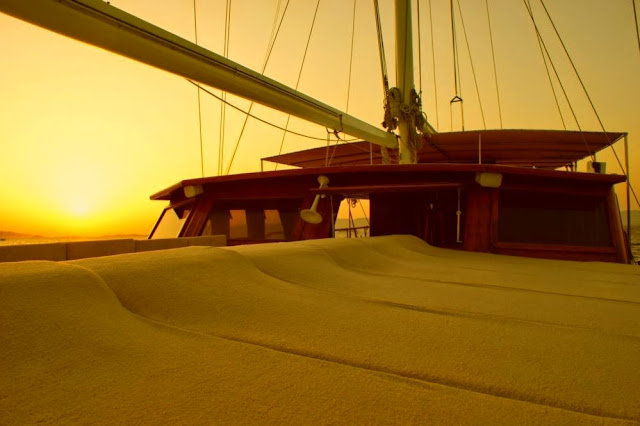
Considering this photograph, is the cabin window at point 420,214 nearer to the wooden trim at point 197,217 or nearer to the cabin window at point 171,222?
the wooden trim at point 197,217

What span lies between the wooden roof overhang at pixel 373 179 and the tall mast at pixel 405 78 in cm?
196

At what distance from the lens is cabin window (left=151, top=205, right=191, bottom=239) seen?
7422 millimetres

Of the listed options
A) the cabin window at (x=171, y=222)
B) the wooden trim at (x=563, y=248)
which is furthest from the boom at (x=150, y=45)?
the cabin window at (x=171, y=222)

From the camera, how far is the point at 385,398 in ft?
2.34

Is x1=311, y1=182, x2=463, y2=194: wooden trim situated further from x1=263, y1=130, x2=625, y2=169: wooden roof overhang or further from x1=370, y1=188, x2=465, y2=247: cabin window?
x1=263, y1=130, x2=625, y2=169: wooden roof overhang

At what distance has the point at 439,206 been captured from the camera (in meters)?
5.93

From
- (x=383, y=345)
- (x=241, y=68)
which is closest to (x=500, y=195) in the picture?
(x=241, y=68)

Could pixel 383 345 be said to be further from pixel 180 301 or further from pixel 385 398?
pixel 180 301

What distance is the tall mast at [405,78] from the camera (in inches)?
289

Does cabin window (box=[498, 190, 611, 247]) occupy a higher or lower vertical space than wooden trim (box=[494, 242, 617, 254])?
higher

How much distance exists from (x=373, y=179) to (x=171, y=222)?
4514mm

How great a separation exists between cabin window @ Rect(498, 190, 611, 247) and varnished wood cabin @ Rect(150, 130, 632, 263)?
0.01 m

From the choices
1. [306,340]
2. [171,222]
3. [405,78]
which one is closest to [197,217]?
[171,222]

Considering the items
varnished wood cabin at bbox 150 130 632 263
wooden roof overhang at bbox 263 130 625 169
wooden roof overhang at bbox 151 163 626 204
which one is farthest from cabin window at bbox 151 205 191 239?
wooden roof overhang at bbox 263 130 625 169
